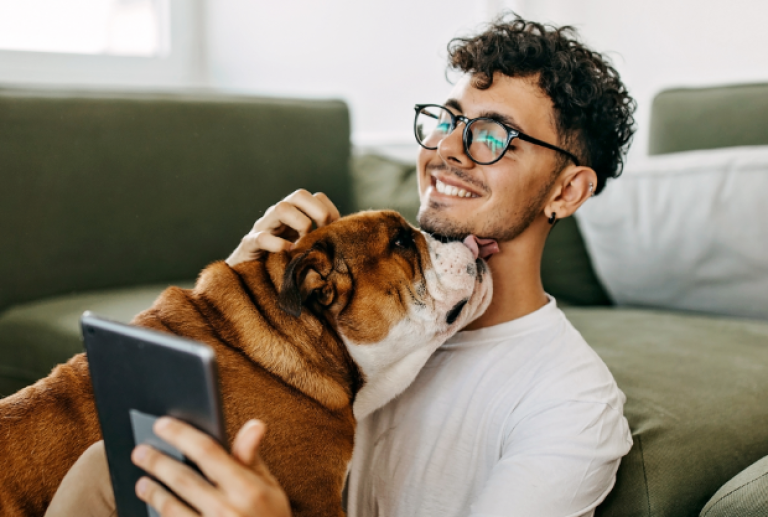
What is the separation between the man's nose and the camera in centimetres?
155

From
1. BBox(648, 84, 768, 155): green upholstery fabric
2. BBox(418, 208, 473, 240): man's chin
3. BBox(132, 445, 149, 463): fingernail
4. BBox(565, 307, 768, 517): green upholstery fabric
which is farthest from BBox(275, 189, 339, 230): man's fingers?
BBox(648, 84, 768, 155): green upholstery fabric

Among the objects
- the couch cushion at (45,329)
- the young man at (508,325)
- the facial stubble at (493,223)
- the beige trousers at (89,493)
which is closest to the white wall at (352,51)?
the couch cushion at (45,329)

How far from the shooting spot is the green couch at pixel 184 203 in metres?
2.20

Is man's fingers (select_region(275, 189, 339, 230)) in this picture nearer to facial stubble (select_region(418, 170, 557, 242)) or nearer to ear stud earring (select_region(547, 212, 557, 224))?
facial stubble (select_region(418, 170, 557, 242))

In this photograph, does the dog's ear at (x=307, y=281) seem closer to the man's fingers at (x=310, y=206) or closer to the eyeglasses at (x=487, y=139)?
the man's fingers at (x=310, y=206)

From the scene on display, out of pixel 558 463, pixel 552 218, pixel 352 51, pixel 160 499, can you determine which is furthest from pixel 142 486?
pixel 352 51

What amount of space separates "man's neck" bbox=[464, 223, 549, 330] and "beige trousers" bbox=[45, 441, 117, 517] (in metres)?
0.90

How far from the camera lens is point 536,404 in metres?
1.34

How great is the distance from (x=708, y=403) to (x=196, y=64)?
3343 mm

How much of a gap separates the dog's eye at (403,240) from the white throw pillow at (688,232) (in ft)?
4.33

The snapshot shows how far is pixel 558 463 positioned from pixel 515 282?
482 mm

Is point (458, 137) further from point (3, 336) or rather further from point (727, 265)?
point (3, 336)

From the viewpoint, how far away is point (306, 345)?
4.37 feet

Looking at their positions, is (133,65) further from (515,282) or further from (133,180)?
(515,282)
